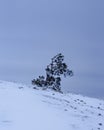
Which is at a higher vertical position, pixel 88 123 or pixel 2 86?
pixel 2 86

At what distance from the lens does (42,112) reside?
1991 cm

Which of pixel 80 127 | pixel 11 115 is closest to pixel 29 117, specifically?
pixel 11 115

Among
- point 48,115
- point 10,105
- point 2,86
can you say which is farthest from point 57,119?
point 2,86

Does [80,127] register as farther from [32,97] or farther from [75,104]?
[75,104]

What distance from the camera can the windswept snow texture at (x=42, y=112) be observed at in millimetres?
18172

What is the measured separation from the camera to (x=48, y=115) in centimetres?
1977

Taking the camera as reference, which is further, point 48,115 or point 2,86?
point 2,86

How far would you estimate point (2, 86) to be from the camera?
23.7m

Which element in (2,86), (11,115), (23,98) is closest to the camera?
(11,115)

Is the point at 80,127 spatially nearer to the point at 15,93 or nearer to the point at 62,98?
the point at 15,93

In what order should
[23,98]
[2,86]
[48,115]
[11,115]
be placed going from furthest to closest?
[2,86], [23,98], [48,115], [11,115]

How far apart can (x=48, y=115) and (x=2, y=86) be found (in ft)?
15.2

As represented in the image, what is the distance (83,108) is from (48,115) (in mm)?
4736

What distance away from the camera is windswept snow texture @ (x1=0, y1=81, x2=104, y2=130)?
18.2 metres
